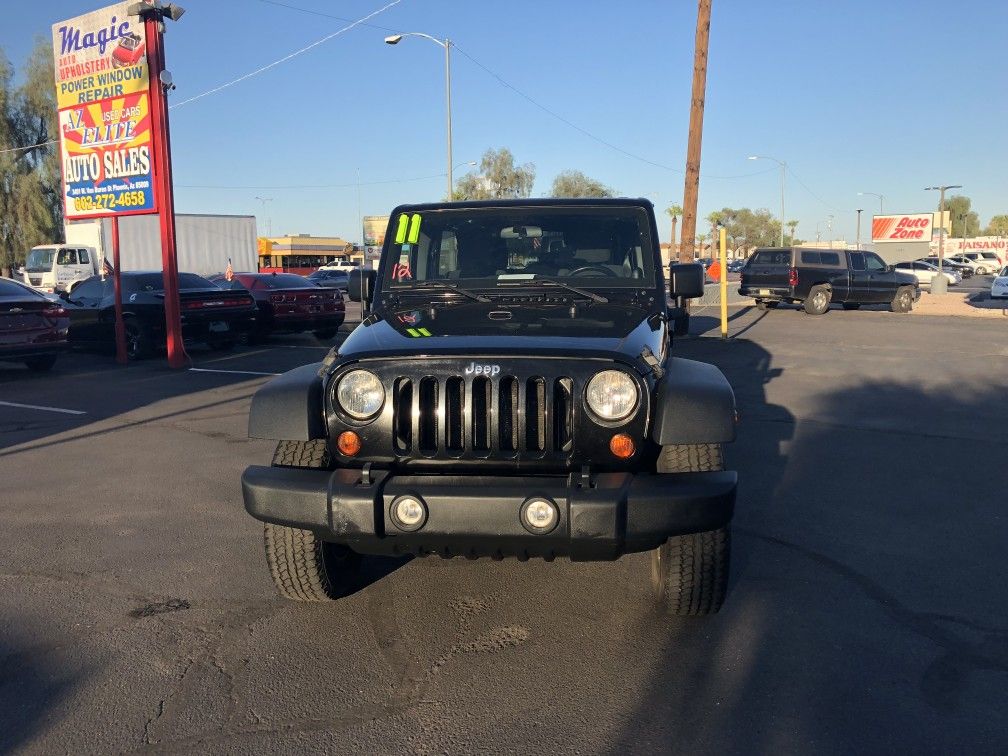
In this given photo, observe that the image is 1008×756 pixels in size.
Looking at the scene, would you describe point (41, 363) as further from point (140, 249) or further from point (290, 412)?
point (140, 249)

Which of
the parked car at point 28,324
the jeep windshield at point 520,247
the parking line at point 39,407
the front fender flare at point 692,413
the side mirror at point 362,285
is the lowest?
the parking line at point 39,407

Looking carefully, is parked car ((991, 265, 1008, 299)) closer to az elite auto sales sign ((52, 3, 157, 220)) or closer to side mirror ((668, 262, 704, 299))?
az elite auto sales sign ((52, 3, 157, 220))

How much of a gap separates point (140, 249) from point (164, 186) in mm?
19867

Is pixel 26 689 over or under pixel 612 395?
under

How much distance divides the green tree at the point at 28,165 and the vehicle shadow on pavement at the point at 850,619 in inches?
1733

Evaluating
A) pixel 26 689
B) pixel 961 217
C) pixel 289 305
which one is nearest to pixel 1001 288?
pixel 289 305

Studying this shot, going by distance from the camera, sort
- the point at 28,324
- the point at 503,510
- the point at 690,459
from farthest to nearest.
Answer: the point at 28,324
the point at 690,459
the point at 503,510

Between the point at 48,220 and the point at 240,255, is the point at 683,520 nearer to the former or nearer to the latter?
the point at 240,255

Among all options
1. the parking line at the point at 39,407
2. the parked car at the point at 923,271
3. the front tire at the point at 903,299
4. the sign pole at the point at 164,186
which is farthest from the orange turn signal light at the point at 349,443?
the parked car at the point at 923,271

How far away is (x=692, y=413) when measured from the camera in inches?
140

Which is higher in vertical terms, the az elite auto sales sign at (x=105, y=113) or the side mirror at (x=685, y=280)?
the az elite auto sales sign at (x=105, y=113)

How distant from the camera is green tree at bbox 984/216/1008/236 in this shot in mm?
122688

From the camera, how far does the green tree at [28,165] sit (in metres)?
42.9

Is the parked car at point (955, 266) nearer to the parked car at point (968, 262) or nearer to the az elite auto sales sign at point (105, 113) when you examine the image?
the parked car at point (968, 262)
